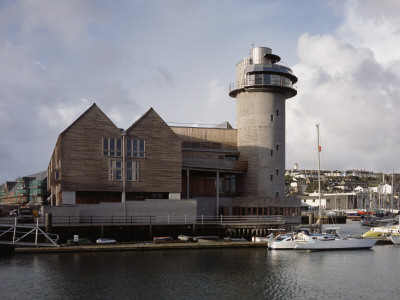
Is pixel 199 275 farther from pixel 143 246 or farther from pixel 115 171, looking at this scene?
pixel 115 171

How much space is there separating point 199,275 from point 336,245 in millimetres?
23657

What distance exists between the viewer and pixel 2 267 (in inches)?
1586

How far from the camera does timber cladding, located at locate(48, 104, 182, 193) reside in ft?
189

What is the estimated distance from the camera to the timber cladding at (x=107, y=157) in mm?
57719

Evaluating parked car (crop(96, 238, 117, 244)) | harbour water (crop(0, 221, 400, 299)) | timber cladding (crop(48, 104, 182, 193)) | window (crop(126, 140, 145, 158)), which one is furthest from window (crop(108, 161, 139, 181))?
harbour water (crop(0, 221, 400, 299))

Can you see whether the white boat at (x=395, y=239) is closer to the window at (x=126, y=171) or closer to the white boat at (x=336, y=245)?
the white boat at (x=336, y=245)

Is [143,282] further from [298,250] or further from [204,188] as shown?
[204,188]

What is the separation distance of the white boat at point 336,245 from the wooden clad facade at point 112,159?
19272 mm

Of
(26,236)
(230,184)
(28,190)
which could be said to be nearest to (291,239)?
(230,184)

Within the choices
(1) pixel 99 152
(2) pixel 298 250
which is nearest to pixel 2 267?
(1) pixel 99 152

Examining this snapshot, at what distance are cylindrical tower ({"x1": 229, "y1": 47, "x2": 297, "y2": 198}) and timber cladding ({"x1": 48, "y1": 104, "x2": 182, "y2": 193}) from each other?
13.0 meters

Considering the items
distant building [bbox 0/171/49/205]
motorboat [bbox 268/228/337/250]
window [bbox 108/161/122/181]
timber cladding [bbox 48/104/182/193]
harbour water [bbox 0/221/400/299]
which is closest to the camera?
harbour water [bbox 0/221/400/299]

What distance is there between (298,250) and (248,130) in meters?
22.3

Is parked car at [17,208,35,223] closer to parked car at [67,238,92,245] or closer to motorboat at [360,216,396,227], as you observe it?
parked car at [67,238,92,245]
